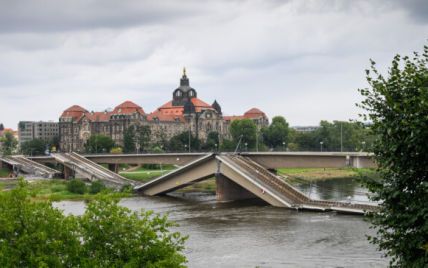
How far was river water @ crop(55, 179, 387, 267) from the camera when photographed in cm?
4234

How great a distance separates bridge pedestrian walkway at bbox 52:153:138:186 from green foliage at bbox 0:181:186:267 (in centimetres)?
7723

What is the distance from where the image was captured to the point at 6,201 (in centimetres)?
2373

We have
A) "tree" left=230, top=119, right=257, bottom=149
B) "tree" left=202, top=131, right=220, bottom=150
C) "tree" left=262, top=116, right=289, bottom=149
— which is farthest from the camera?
"tree" left=262, top=116, right=289, bottom=149

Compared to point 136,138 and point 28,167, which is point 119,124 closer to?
point 136,138

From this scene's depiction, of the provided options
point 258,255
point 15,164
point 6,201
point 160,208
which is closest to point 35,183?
point 15,164

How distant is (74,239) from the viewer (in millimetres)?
23391

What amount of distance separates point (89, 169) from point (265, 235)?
65.9 m

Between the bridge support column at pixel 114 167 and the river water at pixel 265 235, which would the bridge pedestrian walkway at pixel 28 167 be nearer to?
the bridge support column at pixel 114 167

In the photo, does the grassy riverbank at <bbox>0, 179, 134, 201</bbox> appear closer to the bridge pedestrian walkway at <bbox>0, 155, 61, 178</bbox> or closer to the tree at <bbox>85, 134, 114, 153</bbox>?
the bridge pedestrian walkway at <bbox>0, 155, 61, 178</bbox>

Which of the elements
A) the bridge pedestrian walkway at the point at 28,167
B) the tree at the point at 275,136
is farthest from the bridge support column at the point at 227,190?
the tree at the point at 275,136

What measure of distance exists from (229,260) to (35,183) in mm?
66146

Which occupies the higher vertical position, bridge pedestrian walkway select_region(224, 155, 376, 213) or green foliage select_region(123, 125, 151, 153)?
→ green foliage select_region(123, 125, 151, 153)

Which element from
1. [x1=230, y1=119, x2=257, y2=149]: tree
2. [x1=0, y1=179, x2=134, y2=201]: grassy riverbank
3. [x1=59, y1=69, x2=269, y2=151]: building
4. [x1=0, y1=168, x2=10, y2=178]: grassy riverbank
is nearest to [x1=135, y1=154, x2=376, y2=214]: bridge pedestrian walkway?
[x1=0, y1=179, x2=134, y2=201]: grassy riverbank

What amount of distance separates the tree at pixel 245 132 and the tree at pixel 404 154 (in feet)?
477
